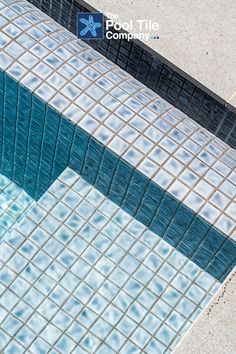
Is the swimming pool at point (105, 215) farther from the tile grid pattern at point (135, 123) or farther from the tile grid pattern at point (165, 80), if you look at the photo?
the tile grid pattern at point (165, 80)

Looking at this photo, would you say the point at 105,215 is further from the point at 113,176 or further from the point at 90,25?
the point at 90,25

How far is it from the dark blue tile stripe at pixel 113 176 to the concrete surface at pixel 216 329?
0.18 metres

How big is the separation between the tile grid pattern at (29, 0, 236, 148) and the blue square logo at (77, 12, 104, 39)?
0.08 metres

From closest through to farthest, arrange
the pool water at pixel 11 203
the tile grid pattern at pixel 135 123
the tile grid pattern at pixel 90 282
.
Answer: the tile grid pattern at pixel 90 282 < the tile grid pattern at pixel 135 123 < the pool water at pixel 11 203

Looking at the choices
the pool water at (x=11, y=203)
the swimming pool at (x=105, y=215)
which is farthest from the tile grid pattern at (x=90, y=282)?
the pool water at (x=11, y=203)

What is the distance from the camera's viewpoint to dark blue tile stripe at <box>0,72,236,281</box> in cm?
563

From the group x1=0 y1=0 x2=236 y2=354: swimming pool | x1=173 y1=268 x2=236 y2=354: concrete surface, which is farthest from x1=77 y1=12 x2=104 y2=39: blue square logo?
x1=173 y1=268 x2=236 y2=354: concrete surface

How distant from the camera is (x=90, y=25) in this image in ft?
24.0

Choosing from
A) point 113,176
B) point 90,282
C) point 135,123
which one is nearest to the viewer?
point 90,282

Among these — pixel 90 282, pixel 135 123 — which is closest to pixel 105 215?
pixel 90 282

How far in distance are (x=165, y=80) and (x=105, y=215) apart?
→ 1.96m

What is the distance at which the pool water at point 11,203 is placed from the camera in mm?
7105

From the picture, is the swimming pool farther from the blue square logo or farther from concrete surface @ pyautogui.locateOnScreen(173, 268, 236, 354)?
the blue square logo

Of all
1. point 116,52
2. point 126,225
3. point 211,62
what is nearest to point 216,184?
point 126,225
